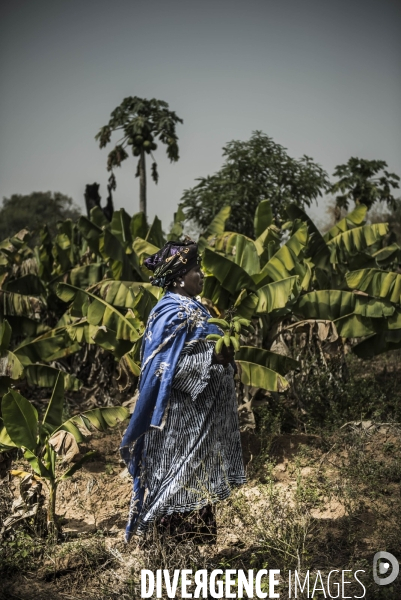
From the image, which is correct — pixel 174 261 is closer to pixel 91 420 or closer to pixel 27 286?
pixel 91 420

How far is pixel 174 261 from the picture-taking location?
4320 mm

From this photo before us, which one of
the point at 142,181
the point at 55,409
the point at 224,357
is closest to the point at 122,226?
the point at 55,409

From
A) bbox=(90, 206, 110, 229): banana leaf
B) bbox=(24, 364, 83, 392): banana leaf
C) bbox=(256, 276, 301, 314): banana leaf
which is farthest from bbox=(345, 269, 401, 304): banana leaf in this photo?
bbox=(90, 206, 110, 229): banana leaf

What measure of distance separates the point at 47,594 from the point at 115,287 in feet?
11.7

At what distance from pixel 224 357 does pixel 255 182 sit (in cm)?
967

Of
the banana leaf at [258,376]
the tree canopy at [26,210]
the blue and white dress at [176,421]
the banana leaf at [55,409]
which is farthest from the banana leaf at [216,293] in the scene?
the tree canopy at [26,210]

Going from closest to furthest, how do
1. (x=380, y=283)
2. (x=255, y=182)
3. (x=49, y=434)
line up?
(x=49, y=434) → (x=380, y=283) → (x=255, y=182)

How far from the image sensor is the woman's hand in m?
4.04

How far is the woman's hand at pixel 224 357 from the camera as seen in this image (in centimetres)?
404

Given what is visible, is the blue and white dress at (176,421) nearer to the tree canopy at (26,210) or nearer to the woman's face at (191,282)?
the woman's face at (191,282)

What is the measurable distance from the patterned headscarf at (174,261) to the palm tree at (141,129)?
400 inches

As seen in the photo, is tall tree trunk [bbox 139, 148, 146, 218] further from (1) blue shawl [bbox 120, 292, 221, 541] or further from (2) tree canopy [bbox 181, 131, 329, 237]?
(1) blue shawl [bbox 120, 292, 221, 541]

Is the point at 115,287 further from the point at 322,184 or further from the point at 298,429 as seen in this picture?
the point at 322,184

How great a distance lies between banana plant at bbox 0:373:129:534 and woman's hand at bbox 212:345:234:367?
1.56 metres
